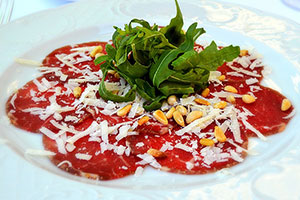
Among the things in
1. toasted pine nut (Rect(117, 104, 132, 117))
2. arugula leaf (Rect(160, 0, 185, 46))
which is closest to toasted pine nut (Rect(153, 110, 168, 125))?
toasted pine nut (Rect(117, 104, 132, 117))

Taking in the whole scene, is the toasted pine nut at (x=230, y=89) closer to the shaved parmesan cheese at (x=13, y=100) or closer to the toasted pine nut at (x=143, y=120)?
the toasted pine nut at (x=143, y=120)

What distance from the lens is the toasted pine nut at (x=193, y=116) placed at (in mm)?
2693

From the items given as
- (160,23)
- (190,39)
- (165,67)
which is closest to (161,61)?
(165,67)

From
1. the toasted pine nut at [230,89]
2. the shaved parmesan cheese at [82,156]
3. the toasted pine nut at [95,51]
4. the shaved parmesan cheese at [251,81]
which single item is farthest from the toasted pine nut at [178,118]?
the toasted pine nut at [95,51]

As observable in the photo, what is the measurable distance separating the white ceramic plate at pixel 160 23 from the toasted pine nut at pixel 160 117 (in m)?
0.44

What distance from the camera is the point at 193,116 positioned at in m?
2.70

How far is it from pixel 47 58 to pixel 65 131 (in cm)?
125

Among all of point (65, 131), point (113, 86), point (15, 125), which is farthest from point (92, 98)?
point (15, 125)

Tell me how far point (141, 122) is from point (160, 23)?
1825mm

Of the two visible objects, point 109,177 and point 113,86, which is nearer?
point 109,177

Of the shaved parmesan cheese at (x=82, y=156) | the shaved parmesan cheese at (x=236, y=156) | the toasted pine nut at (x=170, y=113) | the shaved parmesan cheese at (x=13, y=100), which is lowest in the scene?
the shaved parmesan cheese at (x=13, y=100)

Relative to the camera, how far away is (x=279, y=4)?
4617 millimetres

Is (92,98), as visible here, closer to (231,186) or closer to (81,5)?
(231,186)

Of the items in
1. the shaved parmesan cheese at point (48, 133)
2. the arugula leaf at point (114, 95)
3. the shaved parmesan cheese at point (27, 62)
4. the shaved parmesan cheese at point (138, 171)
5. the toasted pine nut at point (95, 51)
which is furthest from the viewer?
the toasted pine nut at point (95, 51)
